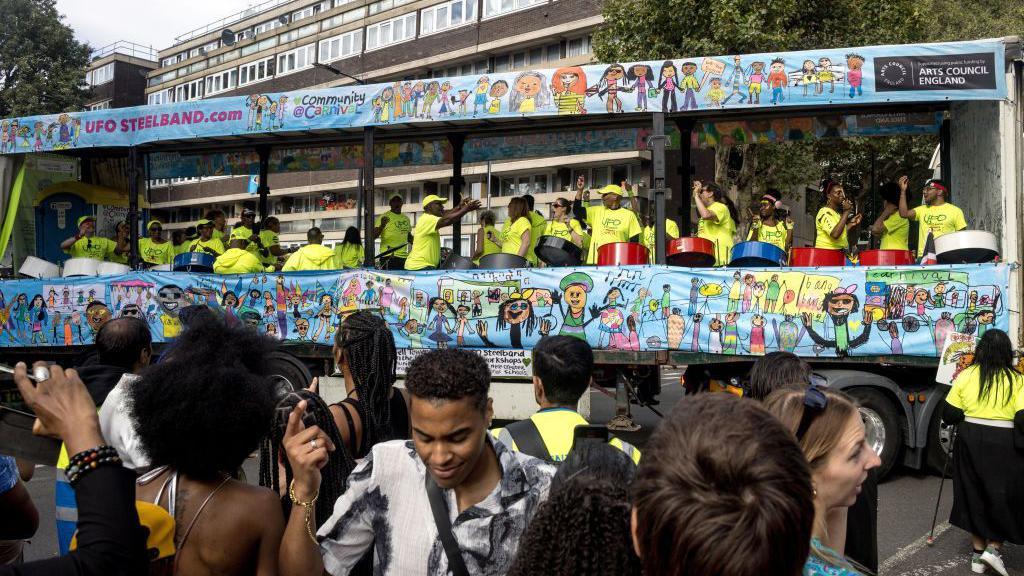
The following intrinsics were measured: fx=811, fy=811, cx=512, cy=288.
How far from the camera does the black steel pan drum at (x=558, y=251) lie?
886 centimetres

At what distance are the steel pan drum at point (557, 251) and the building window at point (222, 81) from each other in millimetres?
49698

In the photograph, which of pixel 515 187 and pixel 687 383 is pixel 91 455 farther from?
pixel 515 187

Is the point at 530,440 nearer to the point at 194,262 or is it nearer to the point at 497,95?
the point at 497,95

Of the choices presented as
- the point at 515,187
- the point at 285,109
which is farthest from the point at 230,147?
the point at 515,187

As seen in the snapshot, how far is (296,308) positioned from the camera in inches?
378

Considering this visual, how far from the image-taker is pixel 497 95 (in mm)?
8852

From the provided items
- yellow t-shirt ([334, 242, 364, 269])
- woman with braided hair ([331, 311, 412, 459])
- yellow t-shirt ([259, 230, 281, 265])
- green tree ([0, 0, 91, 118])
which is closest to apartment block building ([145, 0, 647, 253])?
green tree ([0, 0, 91, 118])

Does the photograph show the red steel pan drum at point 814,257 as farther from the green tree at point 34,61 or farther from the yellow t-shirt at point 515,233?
the green tree at point 34,61

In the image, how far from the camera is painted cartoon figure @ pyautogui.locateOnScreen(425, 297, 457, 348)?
891 centimetres

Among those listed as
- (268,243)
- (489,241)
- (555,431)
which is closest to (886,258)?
(489,241)

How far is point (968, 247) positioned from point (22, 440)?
25.9 feet

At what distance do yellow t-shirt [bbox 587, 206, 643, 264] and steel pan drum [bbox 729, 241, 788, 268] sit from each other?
193 cm

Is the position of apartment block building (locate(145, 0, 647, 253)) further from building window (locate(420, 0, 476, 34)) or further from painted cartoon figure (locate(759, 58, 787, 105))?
painted cartoon figure (locate(759, 58, 787, 105))

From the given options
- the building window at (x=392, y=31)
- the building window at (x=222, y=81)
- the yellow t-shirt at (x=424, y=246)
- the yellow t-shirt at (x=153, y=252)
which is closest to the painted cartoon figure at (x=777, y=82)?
the yellow t-shirt at (x=424, y=246)
